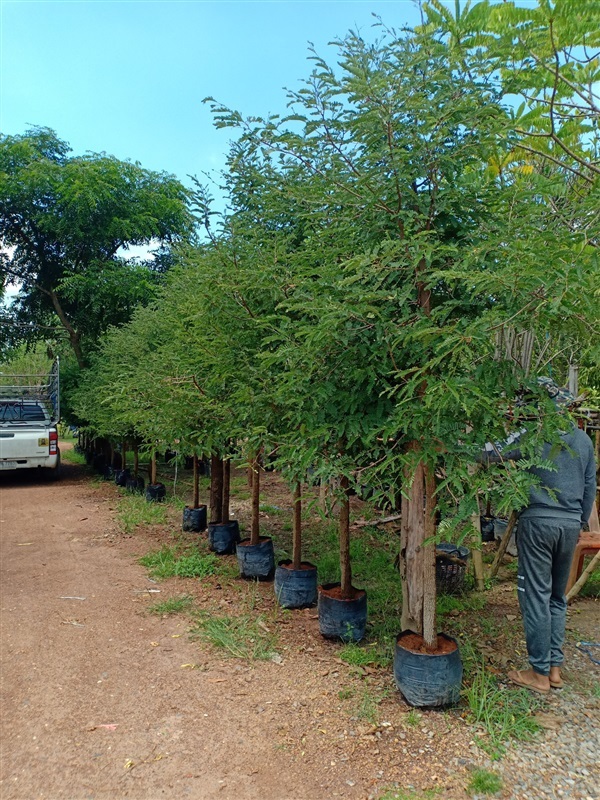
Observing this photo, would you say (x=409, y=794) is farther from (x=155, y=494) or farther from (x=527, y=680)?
(x=155, y=494)

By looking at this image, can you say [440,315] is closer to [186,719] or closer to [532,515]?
[532,515]

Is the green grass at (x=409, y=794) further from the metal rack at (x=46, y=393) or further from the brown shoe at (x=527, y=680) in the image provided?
the metal rack at (x=46, y=393)

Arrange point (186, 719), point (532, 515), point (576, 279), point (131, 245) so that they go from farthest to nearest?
point (131, 245) → point (532, 515) → point (186, 719) → point (576, 279)

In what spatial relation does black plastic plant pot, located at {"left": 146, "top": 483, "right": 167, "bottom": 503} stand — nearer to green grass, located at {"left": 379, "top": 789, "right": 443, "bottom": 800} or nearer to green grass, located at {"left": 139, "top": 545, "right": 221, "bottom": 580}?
green grass, located at {"left": 139, "top": 545, "right": 221, "bottom": 580}

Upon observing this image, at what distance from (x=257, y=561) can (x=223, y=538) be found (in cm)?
118

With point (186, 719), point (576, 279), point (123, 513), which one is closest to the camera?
point (576, 279)

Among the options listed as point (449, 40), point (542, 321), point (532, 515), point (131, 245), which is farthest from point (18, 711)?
point (131, 245)

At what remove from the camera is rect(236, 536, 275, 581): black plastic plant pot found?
225 inches

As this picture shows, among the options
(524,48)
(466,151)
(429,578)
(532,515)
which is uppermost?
(524,48)

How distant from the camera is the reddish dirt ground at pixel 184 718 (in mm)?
2656

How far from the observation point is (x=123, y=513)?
364 inches

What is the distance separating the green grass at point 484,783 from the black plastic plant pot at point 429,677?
54 cm

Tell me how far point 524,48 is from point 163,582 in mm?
5249

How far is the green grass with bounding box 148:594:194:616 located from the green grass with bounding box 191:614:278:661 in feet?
0.94
